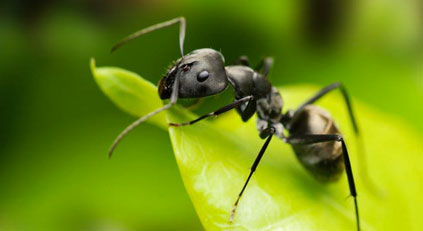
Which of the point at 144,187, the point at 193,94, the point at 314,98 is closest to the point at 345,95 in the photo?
the point at 314,98

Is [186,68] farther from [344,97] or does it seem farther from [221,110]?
[344,97]

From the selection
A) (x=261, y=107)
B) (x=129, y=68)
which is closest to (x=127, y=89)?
(x=261, y=107)

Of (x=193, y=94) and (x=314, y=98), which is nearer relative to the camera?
(x=193, y=94)

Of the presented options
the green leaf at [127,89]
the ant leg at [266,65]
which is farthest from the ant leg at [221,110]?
the ant leg at [266,65]

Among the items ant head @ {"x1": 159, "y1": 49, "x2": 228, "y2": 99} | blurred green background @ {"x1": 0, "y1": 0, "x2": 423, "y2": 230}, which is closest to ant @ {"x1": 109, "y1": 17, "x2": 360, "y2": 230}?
ant head @ {"x1": 159, "y1": 49, "x2": 228, "y2": 99}

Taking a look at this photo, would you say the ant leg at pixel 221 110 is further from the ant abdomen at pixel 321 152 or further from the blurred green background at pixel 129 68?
the blurred green background at pixel 129 68

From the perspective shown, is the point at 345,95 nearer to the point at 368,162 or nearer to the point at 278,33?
the point at 368,162

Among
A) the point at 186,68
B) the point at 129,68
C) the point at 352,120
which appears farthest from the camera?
the point at 129,68
